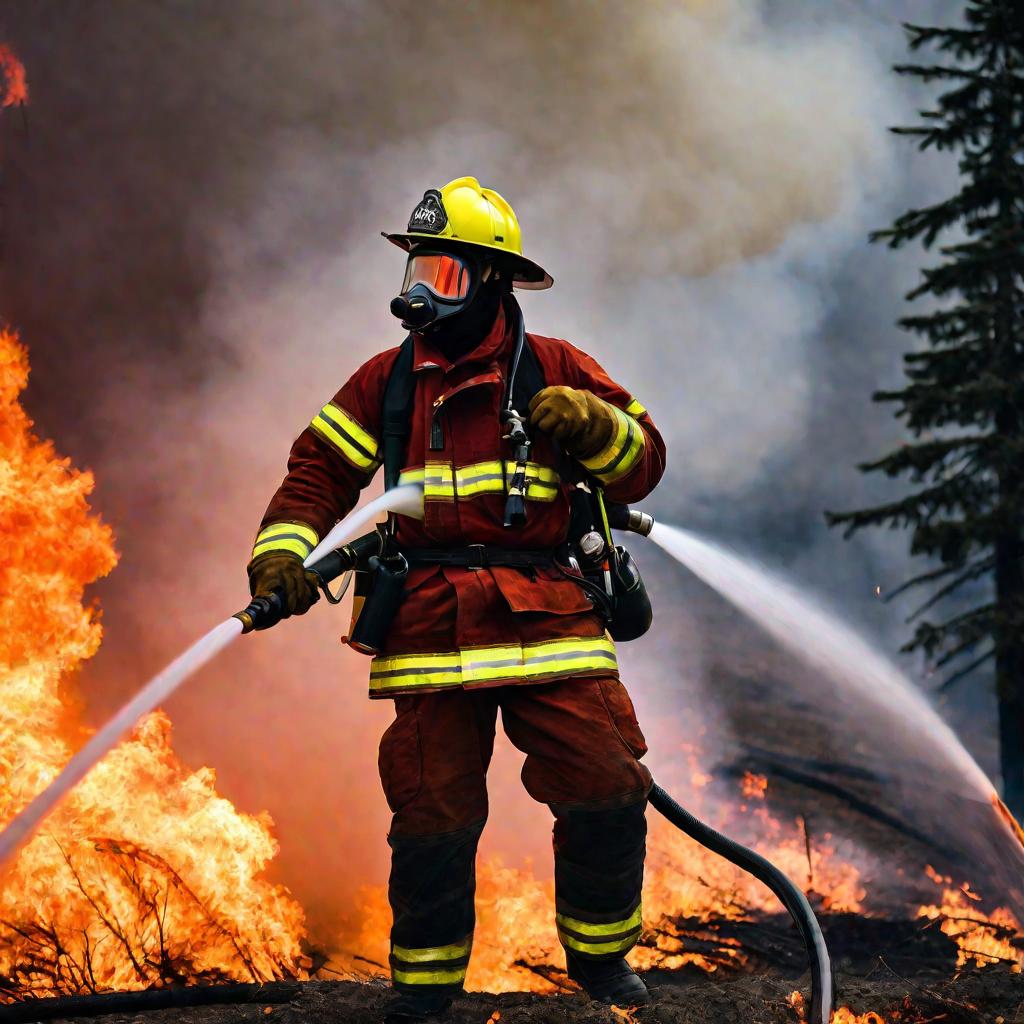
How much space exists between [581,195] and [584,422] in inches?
178

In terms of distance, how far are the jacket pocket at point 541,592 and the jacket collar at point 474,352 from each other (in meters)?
0.63

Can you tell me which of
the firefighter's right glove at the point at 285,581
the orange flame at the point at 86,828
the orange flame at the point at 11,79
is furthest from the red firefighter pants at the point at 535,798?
the orange flame at the point at 11,79

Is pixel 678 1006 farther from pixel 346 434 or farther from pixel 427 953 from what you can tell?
pixel 346 434

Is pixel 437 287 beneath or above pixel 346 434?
above

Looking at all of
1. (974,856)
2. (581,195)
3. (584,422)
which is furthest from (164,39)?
(974,856)

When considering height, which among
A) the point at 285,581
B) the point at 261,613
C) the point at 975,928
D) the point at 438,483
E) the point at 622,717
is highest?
the point at 438,483

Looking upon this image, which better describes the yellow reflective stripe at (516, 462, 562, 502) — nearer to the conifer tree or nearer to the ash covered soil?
the ash covered soil

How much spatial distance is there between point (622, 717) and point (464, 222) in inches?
62.5

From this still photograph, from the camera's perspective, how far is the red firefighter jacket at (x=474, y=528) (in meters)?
3.13

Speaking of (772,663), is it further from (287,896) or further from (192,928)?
(192,928)

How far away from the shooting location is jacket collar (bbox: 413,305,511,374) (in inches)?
127

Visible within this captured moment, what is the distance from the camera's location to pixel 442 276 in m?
3.18

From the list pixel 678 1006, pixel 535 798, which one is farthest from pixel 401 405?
pixel 678 1006

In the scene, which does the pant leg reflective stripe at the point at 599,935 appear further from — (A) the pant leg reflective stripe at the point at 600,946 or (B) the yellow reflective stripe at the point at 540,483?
(B) the yellow reflective stripe at the point at 540,483
